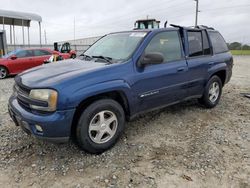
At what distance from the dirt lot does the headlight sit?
796mm

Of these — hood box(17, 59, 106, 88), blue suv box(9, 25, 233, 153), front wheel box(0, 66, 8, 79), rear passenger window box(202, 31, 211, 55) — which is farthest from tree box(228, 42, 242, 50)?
hood box(17, 59, 106, 88)

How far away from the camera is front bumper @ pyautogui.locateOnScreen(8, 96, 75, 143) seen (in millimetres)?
2848

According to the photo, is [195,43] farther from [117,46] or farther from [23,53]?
[23,53]

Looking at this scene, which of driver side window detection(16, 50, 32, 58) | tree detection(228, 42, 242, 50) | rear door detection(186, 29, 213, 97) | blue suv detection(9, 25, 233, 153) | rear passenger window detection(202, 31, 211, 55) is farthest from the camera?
tree detection(228, 42, 242, 50)

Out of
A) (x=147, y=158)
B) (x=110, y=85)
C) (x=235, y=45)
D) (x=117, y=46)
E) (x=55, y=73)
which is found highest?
(x=235, y=45)

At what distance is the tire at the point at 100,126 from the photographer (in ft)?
10.1

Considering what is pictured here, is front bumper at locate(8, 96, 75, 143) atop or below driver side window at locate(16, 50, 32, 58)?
below

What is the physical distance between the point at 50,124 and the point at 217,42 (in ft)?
13.7

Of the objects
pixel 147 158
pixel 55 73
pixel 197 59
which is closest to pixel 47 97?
pixel 55 73

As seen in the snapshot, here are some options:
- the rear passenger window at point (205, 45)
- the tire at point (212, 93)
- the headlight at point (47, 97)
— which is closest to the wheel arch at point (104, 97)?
the headlight at point (47, 97)

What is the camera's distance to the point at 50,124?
284 centimetres

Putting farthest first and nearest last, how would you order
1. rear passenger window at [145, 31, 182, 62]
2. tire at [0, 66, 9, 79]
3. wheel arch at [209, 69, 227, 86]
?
1. tire at [0, 66, 9, 79]
2. wheel arch at [209, 69, 227, 86]
3. rear passenger window at [145, 31, 182, 62]

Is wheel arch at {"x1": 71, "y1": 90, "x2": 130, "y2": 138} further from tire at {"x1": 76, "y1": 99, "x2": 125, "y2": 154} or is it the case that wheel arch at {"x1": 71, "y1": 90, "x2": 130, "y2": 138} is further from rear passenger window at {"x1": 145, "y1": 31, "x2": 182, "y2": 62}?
rear passenger window at {"x1": 145, "y1": 31, "x2": 182, "y2": 62}

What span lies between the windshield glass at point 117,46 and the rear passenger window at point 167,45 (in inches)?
8.9
